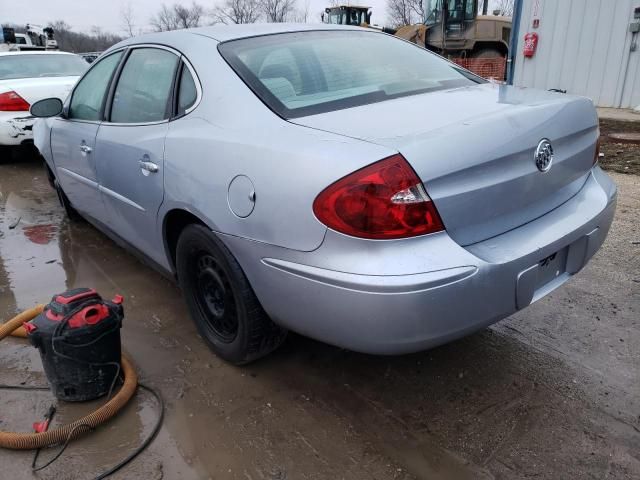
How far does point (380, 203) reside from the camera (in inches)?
69.5

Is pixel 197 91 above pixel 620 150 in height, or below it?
above

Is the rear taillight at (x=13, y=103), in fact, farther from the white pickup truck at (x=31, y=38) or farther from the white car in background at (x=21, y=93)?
the white pickup truck at (x=31, y=38)

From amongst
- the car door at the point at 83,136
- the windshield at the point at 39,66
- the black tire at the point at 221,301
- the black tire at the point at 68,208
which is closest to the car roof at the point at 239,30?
the car door at the point at 83,136

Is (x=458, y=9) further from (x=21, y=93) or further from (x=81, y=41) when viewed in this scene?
(x=81, y=41)

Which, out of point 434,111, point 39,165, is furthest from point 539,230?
point 39,165

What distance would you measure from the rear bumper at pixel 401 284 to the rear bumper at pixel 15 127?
604 centimetres

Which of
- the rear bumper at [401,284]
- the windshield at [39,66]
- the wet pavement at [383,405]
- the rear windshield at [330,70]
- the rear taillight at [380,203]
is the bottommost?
the wet pavement at [383,405]

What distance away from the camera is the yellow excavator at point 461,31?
57.2ft

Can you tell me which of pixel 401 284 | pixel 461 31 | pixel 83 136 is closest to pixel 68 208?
pixel 83 136

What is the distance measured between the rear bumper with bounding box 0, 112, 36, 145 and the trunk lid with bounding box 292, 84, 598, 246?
241 inches

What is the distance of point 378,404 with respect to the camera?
2342mm

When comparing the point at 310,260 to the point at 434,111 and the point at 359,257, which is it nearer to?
the point at 359,257

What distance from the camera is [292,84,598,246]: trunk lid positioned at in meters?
1.84

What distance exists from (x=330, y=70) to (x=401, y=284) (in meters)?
1.28
